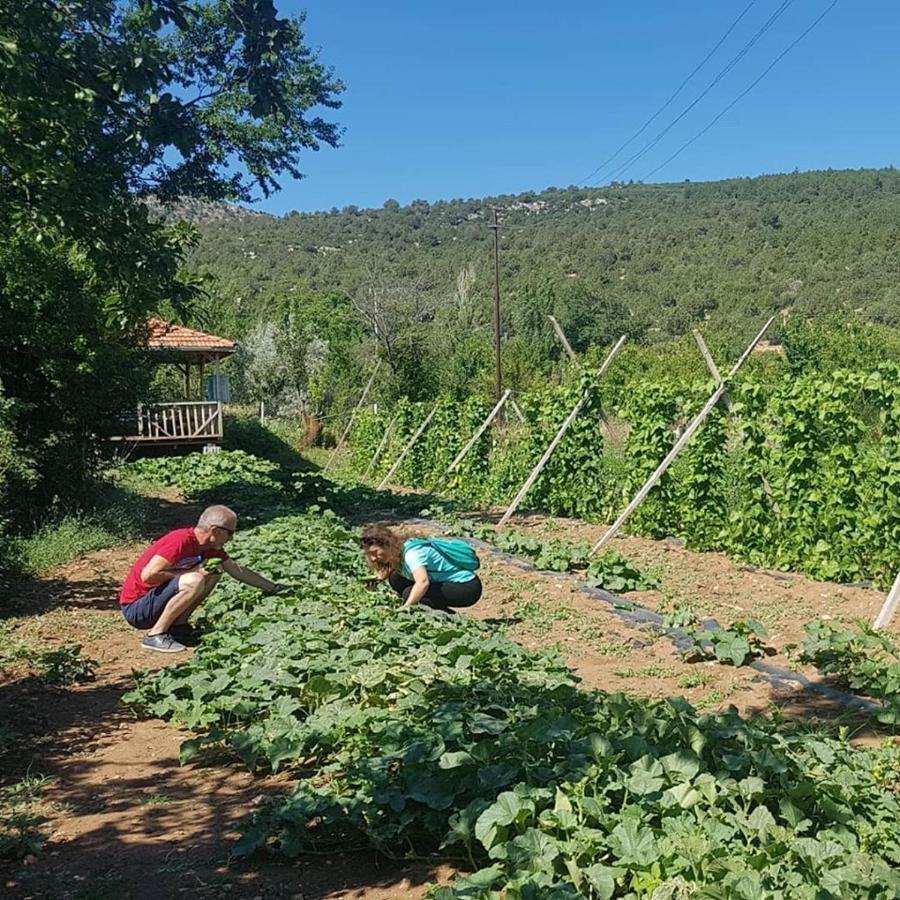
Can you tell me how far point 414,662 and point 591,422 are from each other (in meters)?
9.02

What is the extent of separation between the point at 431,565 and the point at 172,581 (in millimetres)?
1941

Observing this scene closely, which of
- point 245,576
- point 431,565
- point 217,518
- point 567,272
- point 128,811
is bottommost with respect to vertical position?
point 128,811

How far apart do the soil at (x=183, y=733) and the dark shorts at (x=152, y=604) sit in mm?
278

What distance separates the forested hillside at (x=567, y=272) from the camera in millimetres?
39344

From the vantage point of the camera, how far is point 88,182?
10.0 m

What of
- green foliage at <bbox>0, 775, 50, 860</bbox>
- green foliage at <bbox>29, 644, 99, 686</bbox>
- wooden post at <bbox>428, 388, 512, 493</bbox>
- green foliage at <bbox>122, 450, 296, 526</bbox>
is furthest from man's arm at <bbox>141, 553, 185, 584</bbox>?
wooden post at <bbox>428, 388, 512, 493</bbox>

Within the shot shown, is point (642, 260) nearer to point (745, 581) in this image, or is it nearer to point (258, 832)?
point (745, 581)

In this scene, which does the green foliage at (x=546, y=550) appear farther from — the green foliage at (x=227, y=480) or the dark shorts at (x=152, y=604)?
the dark shorts at (x=152, y=604)

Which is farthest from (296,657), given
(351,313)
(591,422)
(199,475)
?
(351,313)

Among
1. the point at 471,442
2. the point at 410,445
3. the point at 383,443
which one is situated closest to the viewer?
the point at 471,442

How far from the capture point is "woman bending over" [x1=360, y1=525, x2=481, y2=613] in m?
6.99

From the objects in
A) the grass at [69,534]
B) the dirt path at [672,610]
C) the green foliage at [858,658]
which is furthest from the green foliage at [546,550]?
the grass at [69,534]

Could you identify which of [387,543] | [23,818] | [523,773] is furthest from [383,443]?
[523,773]

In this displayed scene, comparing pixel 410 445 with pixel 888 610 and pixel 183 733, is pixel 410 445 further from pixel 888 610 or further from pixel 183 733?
pixel 183 733
